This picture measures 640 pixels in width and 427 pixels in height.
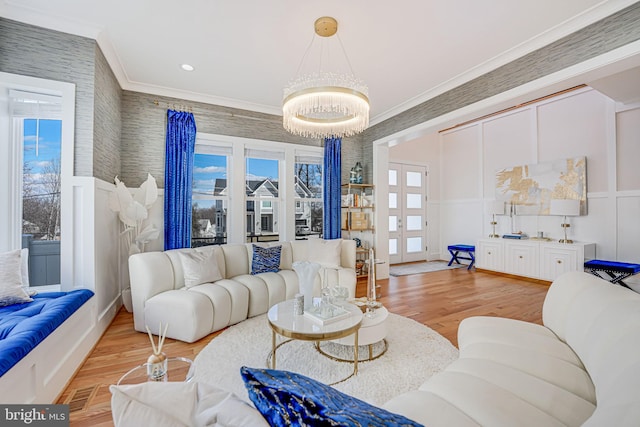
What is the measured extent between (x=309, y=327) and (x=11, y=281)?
240 centimetres

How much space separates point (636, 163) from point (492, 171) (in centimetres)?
215

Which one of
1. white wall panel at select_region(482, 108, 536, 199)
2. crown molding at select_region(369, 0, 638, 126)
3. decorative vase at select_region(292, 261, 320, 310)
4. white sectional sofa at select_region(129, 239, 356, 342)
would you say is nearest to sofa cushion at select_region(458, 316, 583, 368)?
decorative vase at select_region(292, 261, 320, 310)

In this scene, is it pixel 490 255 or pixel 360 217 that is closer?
pixel 360 217

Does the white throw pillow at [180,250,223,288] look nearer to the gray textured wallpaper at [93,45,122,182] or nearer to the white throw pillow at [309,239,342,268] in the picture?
the gray textured wallpaper at [93,45,122,182]

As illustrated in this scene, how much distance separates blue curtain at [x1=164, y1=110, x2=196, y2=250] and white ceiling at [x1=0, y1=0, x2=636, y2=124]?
23.8 inches

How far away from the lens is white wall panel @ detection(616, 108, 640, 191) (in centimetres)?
424

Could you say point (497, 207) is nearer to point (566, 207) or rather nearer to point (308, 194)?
point (566, 207)

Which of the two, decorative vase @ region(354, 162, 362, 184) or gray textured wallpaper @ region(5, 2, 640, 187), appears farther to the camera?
decorative vase @ region(354, 162, 362, 184)

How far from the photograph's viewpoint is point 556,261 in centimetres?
464

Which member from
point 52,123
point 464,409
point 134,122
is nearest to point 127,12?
point 52,123

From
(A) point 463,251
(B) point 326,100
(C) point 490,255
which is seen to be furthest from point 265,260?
(A) point 463,251

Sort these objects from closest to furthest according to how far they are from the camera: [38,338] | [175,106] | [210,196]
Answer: [38,338]
[175,106]
[210,196]

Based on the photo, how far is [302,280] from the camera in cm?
254

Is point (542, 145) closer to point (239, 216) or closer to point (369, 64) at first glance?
point (369, 64)
